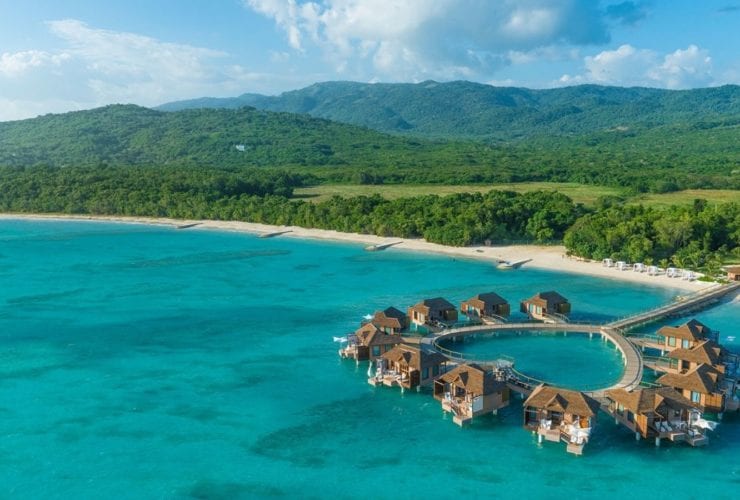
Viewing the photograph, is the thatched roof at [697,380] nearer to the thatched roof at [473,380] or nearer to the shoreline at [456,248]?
the thatched roof at [473,380]

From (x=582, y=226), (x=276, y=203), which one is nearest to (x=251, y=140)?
(x=276, y=203)

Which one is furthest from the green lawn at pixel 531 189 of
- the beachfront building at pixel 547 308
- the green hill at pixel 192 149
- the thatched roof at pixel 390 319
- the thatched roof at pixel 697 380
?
the thatched roof at pixel 697 380

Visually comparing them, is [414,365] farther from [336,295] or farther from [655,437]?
[336,295]

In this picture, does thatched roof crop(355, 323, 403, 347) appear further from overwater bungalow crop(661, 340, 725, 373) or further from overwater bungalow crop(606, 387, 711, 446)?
overwater bungalow crop(661, 340, 725, 373)

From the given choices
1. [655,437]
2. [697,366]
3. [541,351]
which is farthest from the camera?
[541,351]

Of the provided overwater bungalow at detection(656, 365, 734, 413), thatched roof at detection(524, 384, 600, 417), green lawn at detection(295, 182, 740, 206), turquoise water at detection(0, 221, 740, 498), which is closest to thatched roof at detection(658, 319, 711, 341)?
turquoise water at detection(0, 221, 740, 498)
